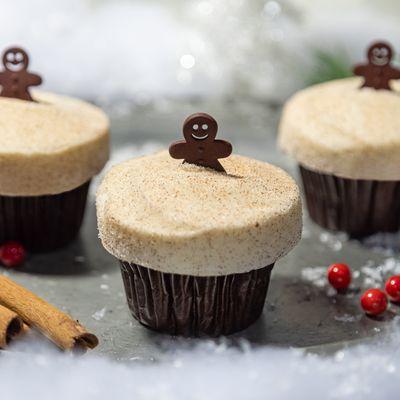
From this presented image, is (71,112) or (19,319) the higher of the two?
(71,112)

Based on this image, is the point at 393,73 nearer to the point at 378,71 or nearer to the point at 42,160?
the point at 378,71

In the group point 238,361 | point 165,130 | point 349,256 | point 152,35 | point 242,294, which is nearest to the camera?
point 238,361

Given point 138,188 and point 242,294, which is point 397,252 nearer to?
point 242,294

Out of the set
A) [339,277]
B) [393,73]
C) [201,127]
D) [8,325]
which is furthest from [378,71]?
[8,325]

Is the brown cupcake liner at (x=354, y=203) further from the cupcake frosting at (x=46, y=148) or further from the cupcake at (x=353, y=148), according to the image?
the cupcake frosting at (x=46, y=148)

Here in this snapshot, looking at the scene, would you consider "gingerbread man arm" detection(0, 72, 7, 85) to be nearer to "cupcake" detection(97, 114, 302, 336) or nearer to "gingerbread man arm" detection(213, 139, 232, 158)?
"cupcake" detection(97, 114, 302, 336)

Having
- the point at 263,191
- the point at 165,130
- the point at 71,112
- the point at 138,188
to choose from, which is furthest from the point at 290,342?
the point at 165,130
